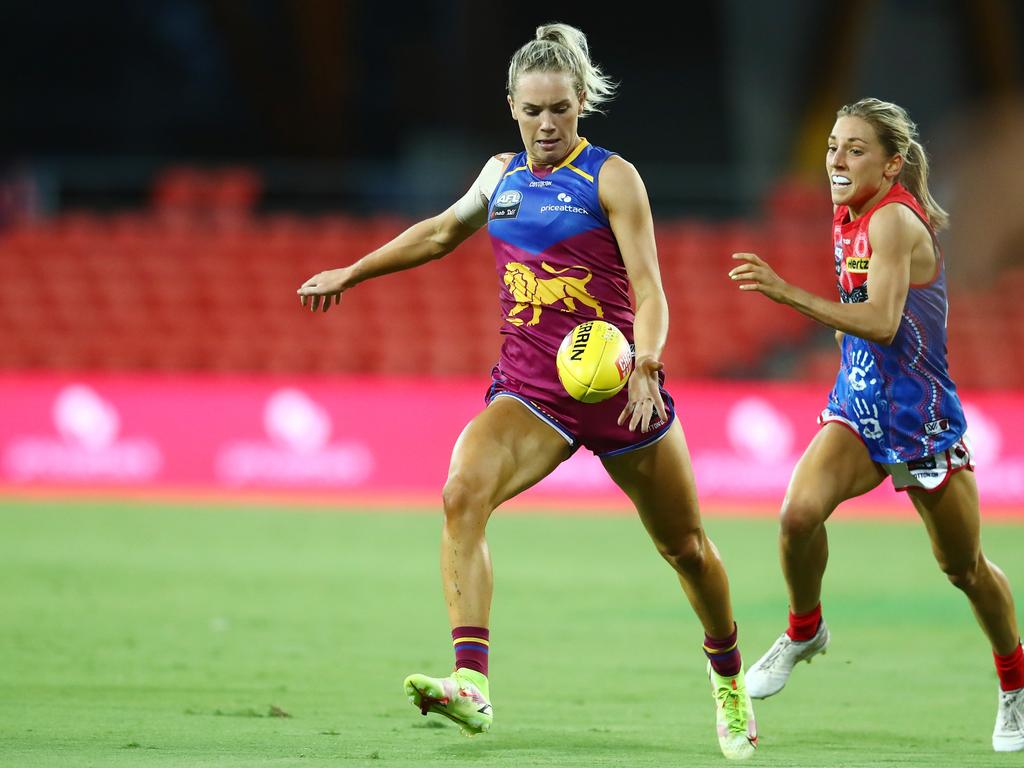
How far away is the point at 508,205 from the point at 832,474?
1.67 meters

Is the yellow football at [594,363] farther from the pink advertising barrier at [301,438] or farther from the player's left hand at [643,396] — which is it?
the pink advertising barrier at [301,438]

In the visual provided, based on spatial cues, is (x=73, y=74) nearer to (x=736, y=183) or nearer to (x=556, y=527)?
(x=736, y=183)

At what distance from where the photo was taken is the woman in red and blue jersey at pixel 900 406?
6074mm

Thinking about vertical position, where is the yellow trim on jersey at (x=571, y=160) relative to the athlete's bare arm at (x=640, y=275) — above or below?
above

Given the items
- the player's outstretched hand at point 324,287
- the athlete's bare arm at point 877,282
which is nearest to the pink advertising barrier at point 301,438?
the player's outstretched hand at point 324,287

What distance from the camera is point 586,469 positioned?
54.9ft

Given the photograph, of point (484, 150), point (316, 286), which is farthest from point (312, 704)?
point (484, 150)

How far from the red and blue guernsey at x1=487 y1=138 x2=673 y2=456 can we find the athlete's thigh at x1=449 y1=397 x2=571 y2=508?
0.06 metres

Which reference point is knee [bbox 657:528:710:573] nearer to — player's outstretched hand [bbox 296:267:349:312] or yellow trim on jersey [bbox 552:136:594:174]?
yellow trim on jersey [bbox 552:136:594:174]

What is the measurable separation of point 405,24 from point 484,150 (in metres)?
5.19

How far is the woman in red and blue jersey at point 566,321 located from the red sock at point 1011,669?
1.06 meters

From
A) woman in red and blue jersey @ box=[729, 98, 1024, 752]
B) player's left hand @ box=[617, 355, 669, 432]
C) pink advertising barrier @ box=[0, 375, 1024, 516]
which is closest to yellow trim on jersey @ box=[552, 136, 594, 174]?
woman in red and blue jersey @ box=[729, 98, 1024, 752]

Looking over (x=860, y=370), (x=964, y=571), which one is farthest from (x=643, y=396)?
(x=964, y=571)

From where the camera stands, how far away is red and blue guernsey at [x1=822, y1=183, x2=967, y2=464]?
20.1 feet
